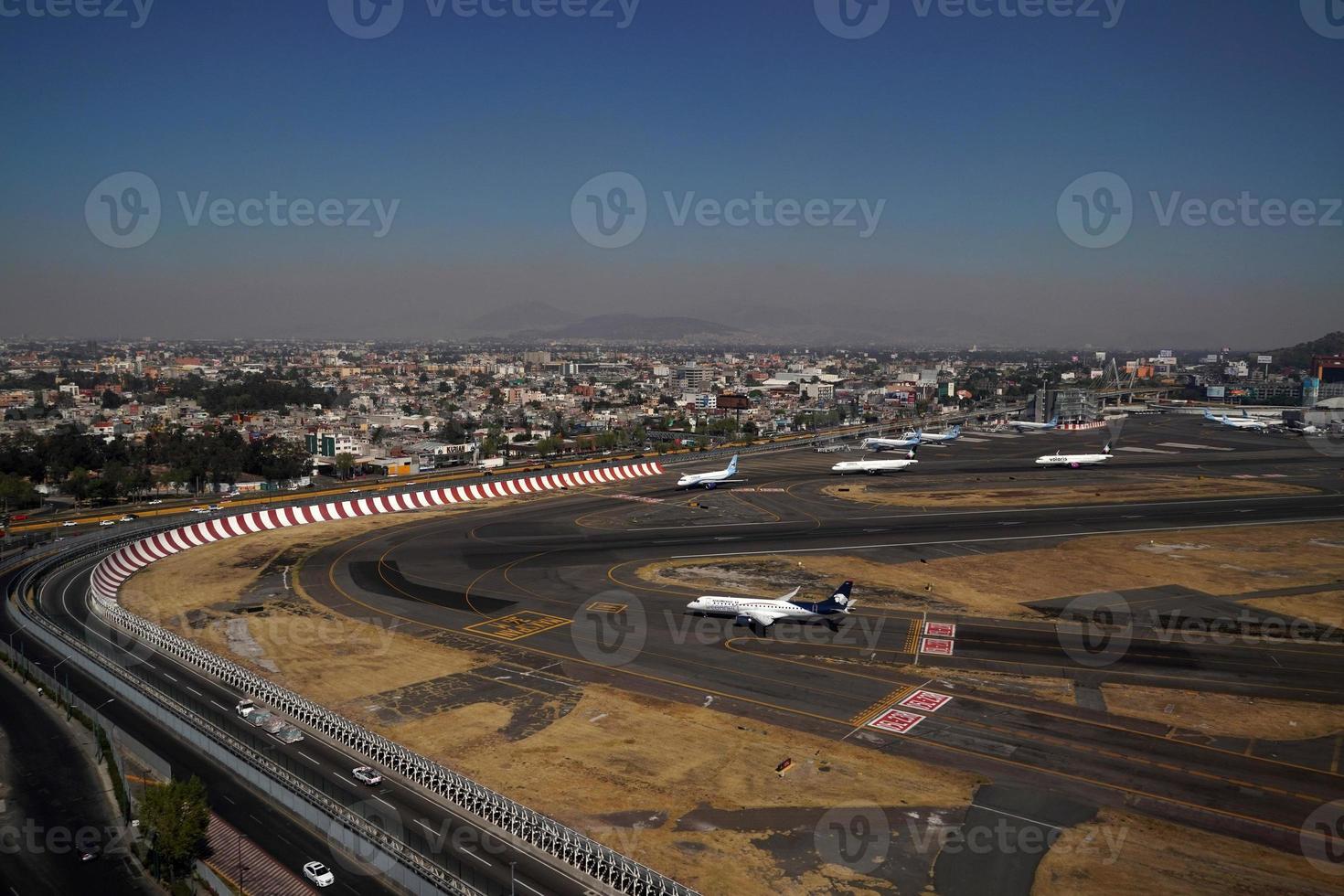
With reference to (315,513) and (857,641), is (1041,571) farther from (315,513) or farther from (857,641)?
(315,513)

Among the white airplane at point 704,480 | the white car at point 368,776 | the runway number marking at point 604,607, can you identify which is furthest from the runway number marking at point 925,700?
the white airplane at point 704,480

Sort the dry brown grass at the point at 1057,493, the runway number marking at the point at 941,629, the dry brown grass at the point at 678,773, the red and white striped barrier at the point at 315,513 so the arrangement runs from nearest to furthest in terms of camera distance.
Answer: the dry brown grass at the point at 678,773 < the runway number marking at the point at 941,629 < the red and white striped barrier at the point at 315,513 < the dry brown grass at the point at 1057,493

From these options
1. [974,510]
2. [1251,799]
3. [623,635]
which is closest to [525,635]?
[623,635]

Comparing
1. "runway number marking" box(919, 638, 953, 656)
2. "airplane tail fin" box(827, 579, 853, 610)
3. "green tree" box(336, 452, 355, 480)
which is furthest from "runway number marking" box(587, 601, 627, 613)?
"green tree" box(336, 452, 355, 480)

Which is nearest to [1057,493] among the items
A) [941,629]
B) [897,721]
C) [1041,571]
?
[1041,571]

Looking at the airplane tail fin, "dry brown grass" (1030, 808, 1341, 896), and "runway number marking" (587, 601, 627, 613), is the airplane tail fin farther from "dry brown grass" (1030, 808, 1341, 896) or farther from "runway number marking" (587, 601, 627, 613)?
"dry brown grass" (1030, 808, 1341, 896)

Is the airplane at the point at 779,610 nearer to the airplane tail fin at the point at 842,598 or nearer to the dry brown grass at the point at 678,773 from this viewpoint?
the airplane tail fin at the point at 842,598
